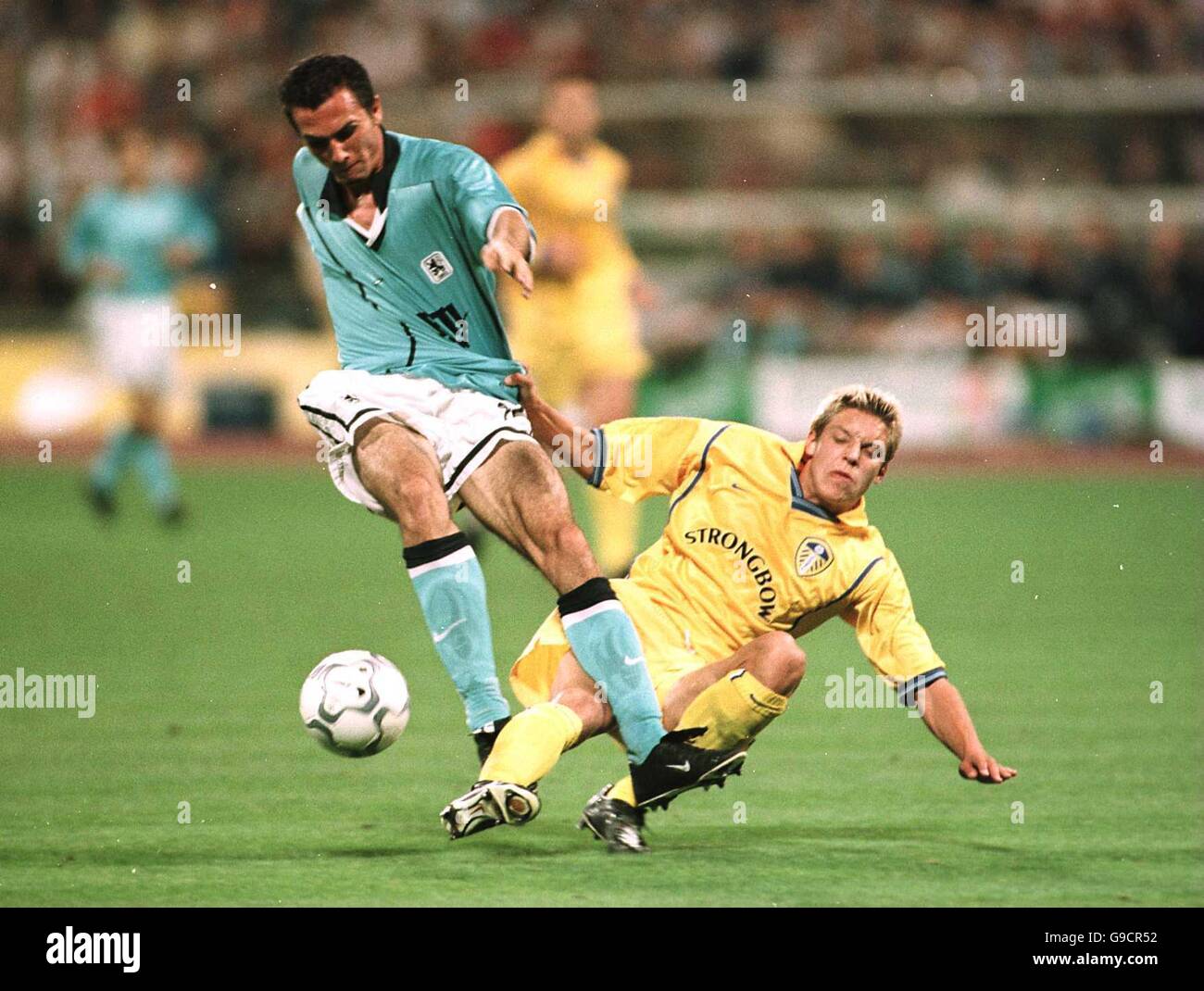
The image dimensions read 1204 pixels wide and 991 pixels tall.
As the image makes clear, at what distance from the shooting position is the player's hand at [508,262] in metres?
4.68

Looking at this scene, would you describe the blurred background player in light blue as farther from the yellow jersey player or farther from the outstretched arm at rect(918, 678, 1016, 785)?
the outstretched arm at rect(918, 678, 1016, 785)

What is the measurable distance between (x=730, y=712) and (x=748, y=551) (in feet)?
1.57

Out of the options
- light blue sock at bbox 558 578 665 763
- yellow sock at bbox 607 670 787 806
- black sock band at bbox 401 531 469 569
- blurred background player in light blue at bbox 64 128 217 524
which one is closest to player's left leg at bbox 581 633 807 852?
yellow sock at bbox 607 670 787 806

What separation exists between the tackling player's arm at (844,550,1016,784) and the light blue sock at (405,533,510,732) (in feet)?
3.14

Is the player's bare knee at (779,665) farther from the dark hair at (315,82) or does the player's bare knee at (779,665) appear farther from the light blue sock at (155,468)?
the light blue sock at (155,468)

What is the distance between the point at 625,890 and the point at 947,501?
409 inches

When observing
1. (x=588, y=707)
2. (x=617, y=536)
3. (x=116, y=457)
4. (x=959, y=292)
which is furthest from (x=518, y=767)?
(x=959, y=292)

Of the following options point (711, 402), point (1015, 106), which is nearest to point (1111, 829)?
point (711, 402)

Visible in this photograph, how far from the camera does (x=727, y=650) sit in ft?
17.1

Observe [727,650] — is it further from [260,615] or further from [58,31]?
[58,31]

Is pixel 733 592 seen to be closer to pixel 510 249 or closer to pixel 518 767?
pixel 518 767

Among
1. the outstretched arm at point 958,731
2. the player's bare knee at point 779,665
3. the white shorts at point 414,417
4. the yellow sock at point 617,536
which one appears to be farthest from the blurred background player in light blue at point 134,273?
the outstretched arm at point 958,731

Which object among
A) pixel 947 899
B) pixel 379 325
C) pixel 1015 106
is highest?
pixel 1015 106

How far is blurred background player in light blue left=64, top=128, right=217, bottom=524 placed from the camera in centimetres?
1259
